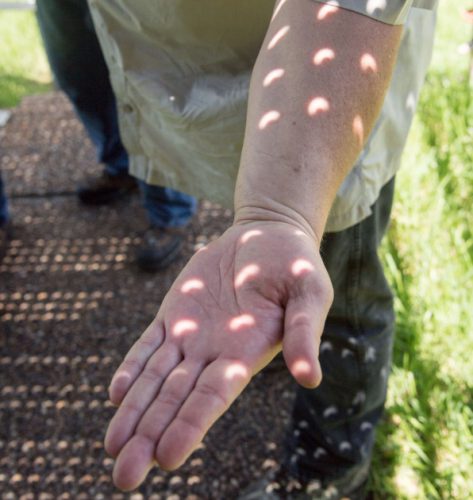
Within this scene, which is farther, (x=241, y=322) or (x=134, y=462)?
(x=241, y=322)

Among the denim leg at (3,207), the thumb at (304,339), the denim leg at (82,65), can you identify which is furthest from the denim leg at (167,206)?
the thumb at (304,339)

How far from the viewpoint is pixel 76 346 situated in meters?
2.71

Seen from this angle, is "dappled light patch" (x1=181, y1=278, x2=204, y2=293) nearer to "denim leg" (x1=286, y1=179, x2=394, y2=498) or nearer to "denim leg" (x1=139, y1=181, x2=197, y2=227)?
"denim leg" (x1=286, y1=179, x2=394, y2=498)

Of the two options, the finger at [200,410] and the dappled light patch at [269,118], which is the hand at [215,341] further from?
the dappled light patch at [269,118]

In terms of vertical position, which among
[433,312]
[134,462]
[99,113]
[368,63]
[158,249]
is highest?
[368,63]

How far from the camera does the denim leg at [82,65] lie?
263cm

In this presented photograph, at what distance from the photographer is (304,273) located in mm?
1084

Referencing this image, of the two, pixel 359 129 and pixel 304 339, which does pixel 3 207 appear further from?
pixel 304 339

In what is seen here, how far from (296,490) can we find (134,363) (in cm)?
114

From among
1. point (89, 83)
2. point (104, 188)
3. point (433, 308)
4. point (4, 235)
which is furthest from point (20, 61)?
point (433, 308)

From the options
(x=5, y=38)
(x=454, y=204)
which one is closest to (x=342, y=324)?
(x=454, y=204)

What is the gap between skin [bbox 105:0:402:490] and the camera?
1040mm

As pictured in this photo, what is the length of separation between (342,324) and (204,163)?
0.58m

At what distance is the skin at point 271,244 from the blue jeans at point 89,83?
1.67 m
